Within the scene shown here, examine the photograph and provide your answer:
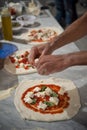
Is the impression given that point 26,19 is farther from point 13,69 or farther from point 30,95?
point 30,95

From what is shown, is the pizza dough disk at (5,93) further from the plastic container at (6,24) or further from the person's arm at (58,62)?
the plastic container at (6,24)

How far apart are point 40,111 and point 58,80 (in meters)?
0.32

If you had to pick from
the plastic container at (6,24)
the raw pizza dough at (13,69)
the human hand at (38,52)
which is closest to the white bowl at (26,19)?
the plastic container at (6,24)

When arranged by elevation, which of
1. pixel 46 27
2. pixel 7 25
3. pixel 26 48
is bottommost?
pixel 46 27

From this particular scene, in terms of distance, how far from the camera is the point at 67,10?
395cm

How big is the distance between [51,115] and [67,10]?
9.54ft

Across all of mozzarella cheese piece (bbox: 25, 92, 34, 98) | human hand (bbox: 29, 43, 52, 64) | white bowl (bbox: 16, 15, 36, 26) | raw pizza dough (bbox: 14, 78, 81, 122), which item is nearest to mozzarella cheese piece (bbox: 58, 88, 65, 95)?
raw pizza dough (bbox: 14, 78, 81, 122)

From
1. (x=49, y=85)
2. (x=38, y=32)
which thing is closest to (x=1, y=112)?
(x=49, y=85)

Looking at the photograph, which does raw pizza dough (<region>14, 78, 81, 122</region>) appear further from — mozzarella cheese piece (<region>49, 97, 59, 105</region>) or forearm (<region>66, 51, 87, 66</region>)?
forearm (<region>66, 51, 87, 66</region>)

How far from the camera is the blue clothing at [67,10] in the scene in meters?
3.88

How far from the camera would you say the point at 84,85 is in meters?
1.51

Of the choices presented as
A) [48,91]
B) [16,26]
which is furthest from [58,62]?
[16,26]

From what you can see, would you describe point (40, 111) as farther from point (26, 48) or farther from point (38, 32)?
point (38, 32)

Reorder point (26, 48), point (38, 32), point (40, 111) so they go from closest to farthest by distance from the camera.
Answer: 1. point (40, 111)
2. point (26, 48)
3. point (38, 32)
